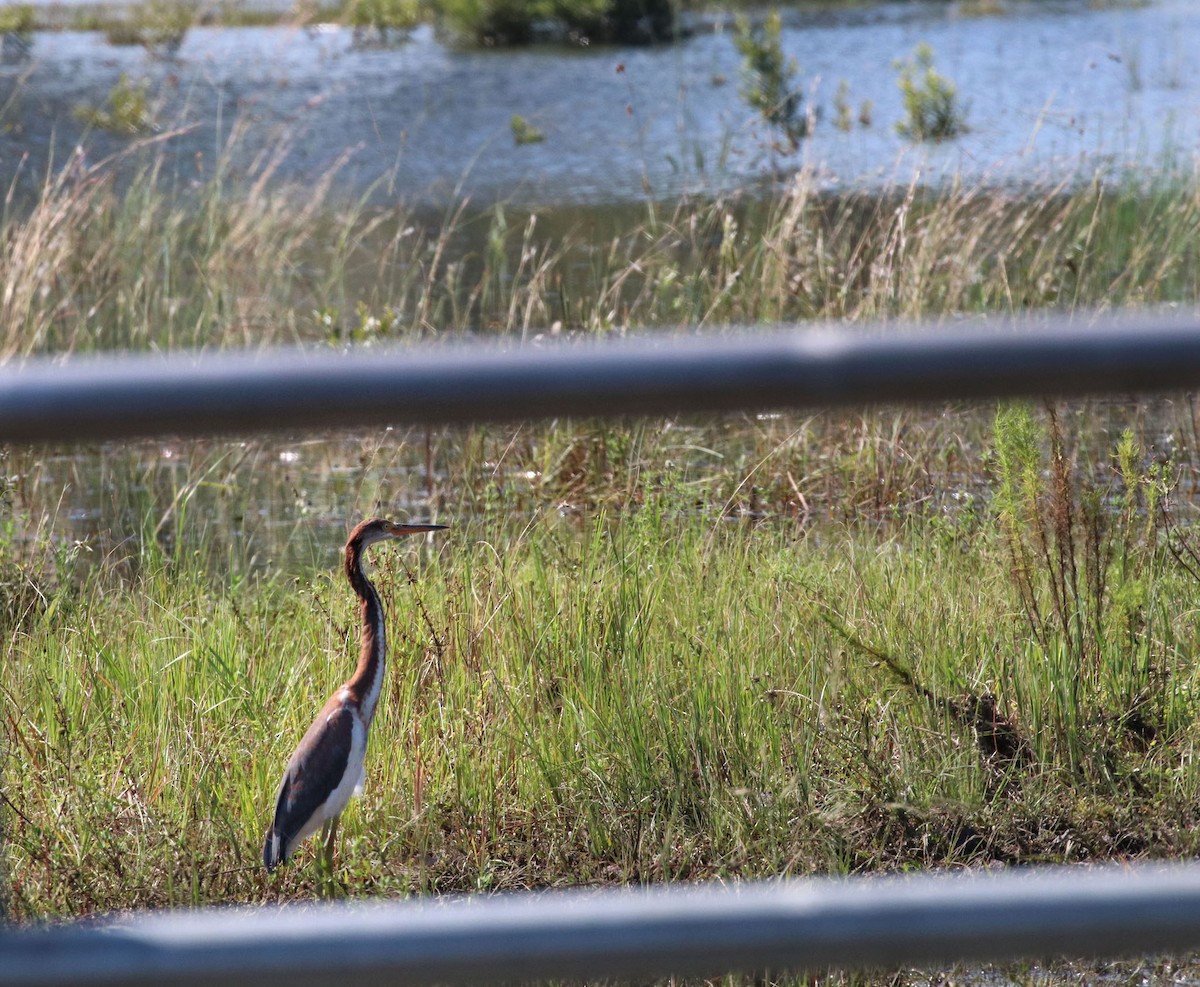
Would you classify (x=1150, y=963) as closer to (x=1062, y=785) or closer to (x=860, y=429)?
(x=1062, y=785)

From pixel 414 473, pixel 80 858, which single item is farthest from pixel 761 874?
pixel 414 473

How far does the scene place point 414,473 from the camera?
17.1ft

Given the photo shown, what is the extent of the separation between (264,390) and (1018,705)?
7.69 feet

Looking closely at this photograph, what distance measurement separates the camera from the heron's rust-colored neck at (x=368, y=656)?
2467mm

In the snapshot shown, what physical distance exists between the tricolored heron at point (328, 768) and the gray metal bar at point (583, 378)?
1.73 m

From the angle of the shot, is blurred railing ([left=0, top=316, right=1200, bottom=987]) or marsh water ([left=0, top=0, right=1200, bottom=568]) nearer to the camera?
blurred railing ([left=0, top=316, right=1200, bottom=987])

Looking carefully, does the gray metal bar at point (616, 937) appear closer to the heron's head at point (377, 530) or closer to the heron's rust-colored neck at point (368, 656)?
the heron's rust-colored neck at point (368, 656)

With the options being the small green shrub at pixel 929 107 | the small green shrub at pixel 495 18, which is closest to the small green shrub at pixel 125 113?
the small green shrub at pixel 929 107

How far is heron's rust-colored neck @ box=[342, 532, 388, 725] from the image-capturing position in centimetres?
247

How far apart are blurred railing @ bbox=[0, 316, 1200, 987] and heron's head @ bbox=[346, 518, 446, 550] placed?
2.05 meters

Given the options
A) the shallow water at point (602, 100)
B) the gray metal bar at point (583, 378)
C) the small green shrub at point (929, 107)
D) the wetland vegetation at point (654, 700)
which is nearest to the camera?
the gray metal bar at point (583, 378)

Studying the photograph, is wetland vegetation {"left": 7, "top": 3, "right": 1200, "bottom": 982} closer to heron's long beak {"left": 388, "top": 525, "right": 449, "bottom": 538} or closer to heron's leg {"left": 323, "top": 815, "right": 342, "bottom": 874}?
heron's leg {"left": 323, "top": 815, "right": 342, "bottom": 874}

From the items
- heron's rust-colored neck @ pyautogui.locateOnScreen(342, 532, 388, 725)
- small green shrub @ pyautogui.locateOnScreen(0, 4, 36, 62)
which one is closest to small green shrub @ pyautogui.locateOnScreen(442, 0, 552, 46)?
small green shrub @ pyautogui.locateOnScreen(0, 4, 36, 62)

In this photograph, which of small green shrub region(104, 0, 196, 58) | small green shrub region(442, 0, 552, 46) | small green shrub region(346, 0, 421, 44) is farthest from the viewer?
small green shrub region(346, 0, 421, 44)
